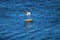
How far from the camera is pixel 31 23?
654cm

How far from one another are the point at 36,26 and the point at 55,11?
2054 millimetres

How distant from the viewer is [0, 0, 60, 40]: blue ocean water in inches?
224

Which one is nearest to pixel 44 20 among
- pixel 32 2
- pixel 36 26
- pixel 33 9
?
pixel 36 26

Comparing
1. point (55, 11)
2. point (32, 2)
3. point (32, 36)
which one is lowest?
point (32, 36)

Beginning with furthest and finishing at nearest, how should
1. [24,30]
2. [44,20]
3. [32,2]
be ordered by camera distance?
[32,2] → [44,20] → [24,30]

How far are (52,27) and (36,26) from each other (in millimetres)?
612

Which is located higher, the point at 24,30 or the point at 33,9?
the point at 33,9

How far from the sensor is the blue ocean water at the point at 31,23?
5.69 metres

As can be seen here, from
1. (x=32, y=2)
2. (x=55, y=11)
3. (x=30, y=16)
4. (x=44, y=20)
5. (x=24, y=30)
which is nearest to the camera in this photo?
(x=24, y=30)

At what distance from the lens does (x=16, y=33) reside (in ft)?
19.3

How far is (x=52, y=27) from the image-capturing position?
624 centimetres

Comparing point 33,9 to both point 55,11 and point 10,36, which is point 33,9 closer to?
point 55,11

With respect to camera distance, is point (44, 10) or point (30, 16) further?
point (44, 10)

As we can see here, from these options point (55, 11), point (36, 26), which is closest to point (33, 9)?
point (55, 11)
